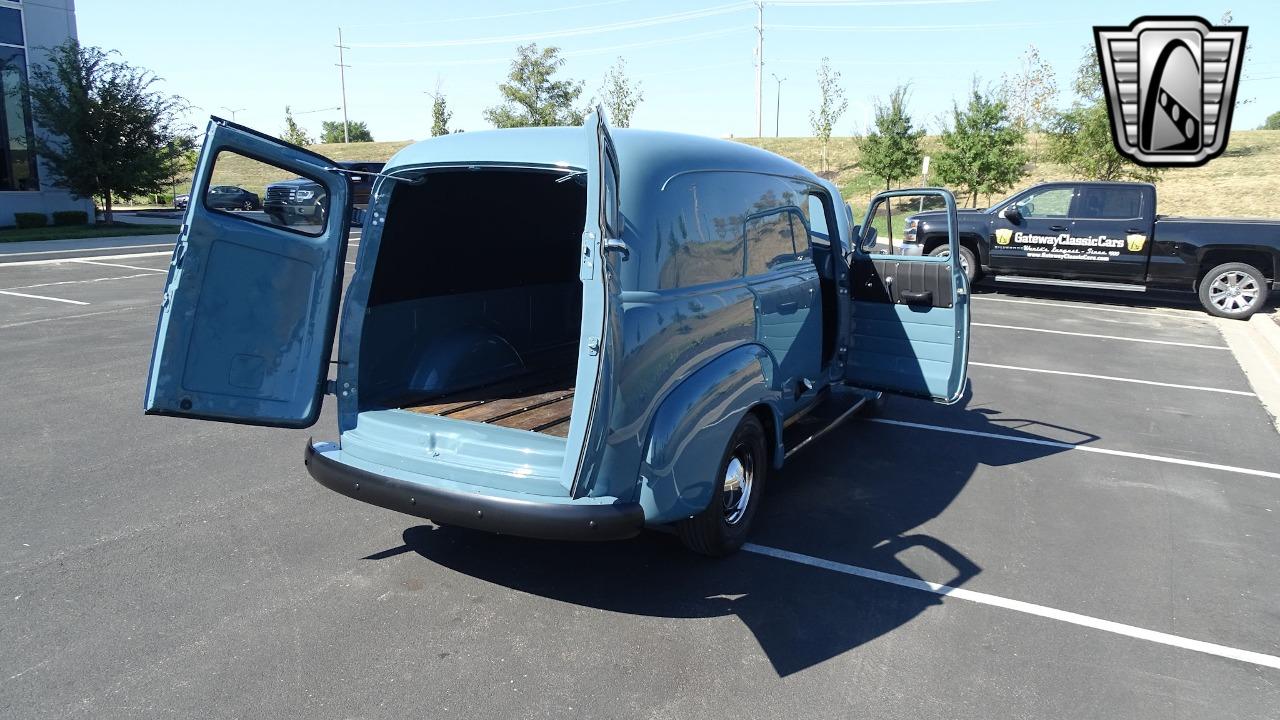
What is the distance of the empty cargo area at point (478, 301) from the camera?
4.56m

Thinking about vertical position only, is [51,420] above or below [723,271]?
below

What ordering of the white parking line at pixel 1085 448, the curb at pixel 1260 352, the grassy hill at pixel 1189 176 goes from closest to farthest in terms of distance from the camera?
1. the white parking line at pixel 1085 448
2. the curb at pixel 1260 352
3. the grassy hill at pixel 1189 176

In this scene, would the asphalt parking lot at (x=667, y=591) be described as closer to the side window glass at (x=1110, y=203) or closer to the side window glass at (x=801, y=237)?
the side window glass at (x=801, y=237)

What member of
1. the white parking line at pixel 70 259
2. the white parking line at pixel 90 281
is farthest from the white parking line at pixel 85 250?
the white parking line at pixel 90 281

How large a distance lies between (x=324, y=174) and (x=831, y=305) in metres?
3.58

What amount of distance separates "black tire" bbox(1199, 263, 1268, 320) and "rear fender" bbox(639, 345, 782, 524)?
40.2ft

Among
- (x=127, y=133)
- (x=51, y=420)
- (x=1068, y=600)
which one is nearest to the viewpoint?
(x=1068, y=600)

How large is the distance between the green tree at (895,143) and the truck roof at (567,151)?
25994 millimetres

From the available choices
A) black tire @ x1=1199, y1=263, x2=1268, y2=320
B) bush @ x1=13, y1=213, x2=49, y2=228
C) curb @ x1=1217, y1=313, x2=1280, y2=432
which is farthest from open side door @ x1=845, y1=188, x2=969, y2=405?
bush @ x1=13, y1=213, x2=49, y2=228

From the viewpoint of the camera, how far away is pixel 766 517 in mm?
5027

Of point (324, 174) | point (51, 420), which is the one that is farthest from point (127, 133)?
point (324, 174)

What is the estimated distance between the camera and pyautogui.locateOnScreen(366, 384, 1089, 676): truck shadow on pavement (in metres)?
3.87

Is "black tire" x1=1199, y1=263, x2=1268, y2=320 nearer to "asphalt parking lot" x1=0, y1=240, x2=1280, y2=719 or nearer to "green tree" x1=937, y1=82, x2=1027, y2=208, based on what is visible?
"asphalt parking lot" x1=0, y1=240, x2=1280, y2=719

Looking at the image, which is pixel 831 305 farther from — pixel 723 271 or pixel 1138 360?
pixel 1138 360
